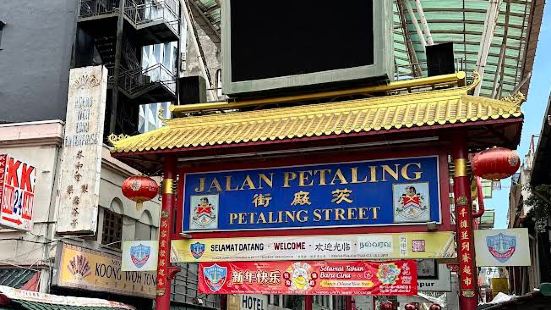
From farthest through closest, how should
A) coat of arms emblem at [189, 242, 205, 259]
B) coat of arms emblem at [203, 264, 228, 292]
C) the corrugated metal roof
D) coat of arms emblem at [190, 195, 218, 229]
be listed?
1. the corrugated metal roof
2. coat of arms emblem at [190, 195, 218, 229]
3. coat of arms emblem at [189, 242, 205, 259]
4. coat of arms emblem at [203, 264, 228, 292]

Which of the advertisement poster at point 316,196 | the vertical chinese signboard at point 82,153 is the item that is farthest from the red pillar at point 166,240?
the vertical chinese signboard at point 82,153

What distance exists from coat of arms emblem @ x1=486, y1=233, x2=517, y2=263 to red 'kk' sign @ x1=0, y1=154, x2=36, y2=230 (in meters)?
10.9

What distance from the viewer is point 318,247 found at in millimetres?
13633

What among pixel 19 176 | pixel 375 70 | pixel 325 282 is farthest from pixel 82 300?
pixel 375 70

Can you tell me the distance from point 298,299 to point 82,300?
1770 centimetres

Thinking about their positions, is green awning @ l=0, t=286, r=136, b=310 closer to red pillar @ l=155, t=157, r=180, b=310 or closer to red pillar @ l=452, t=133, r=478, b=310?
red pillar @ l=155, t=157, r=180, b=310

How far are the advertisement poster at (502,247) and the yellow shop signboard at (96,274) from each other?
993 cm

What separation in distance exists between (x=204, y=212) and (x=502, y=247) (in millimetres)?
6387

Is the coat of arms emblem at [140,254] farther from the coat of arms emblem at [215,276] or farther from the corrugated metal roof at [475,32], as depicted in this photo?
the corrugated metal roof at [475,32]

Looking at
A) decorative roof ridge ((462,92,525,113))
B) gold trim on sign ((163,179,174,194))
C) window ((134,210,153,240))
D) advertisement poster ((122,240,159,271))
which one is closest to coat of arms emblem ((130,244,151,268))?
advertisement poster ((122,240,159,271))

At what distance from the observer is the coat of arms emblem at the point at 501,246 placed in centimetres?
1236

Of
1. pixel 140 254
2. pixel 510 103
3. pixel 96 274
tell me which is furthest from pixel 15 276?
pixel 510 103

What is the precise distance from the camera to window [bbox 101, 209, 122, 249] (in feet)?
62.5

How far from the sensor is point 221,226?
14.6 m
